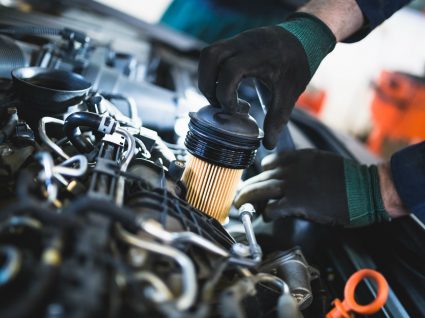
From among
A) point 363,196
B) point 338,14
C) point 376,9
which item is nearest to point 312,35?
point 338,14

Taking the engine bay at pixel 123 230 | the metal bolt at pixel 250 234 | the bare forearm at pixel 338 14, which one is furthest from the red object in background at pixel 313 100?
the metal bolt at pixel 250 234

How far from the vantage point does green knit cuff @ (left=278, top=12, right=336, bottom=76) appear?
1.08 m

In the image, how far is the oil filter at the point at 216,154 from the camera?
80cm

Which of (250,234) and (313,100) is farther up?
(250,234)

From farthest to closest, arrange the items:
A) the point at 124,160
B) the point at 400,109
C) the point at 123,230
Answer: the point at 400,109 → the point at 124,160 → the point at 123,230

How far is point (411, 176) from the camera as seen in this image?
1.14m

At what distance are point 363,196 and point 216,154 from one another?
1.85 feet

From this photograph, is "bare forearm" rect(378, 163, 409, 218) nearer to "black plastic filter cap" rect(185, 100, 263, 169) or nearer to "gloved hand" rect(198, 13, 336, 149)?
"gloved hand" rect(198, 13, 336, 149)

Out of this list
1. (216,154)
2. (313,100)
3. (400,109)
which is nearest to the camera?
(216,154)

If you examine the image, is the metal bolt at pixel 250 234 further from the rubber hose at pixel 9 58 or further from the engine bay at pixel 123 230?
the rubber hose at pixel 9 58

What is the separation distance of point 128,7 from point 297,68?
162 inches

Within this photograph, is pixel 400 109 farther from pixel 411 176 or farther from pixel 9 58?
pixel 9 58

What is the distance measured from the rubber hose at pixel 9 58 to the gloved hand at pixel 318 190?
0.69m

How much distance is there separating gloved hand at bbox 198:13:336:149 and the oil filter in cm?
5
